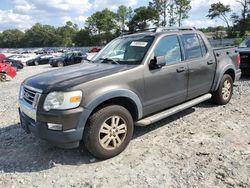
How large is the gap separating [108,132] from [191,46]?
8.66 feet

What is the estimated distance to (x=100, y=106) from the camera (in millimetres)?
4301

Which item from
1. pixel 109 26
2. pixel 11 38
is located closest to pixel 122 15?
pixel 109 26

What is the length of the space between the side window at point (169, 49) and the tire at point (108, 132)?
1312 mm

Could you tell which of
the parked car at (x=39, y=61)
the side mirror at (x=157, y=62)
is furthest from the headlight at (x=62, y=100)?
the parked car at (x=39, y=61)

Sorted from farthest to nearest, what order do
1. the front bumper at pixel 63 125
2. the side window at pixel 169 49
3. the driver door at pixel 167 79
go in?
the side window at pixel 169 49, the driver door at pixel 167 79, the front bumper at pixel 63 125

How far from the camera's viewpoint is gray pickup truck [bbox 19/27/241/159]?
157 inches

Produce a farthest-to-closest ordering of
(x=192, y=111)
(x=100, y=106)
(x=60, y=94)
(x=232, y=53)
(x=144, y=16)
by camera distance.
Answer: (x=144, y=16) → (x=232, y=53) → (x=192, y=111) → (x=100, y=106) → (x=60, y=94)

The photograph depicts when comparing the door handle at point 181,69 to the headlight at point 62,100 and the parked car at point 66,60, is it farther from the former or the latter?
the parked car at point 66,60

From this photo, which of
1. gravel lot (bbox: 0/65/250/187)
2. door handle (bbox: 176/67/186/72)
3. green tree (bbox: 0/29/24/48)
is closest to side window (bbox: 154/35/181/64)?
door handle (bbox: 176/67/186/72)

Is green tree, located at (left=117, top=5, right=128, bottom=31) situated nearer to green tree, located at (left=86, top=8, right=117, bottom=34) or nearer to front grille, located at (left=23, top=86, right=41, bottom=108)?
green tree, located at (left=86, top=8, right=117, bottom=34)

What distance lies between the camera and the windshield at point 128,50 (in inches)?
195

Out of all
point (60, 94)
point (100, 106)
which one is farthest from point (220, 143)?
point (60, 94)

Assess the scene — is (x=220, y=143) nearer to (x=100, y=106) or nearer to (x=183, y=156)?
(x=183, y=156)

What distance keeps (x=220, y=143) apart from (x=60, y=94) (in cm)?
268
